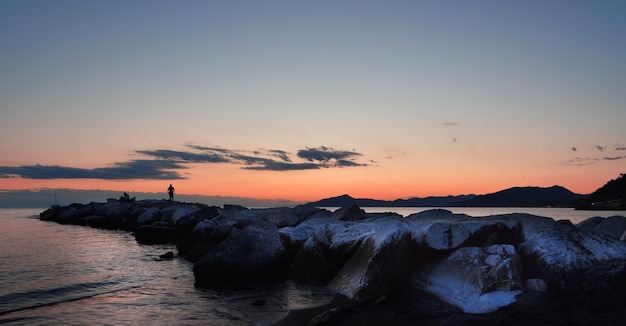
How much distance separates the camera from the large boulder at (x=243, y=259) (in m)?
14.8

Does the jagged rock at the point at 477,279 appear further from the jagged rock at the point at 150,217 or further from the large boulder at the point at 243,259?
the jagged rock at the point at 150,217

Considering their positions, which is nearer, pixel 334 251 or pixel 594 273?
pixel 594 273

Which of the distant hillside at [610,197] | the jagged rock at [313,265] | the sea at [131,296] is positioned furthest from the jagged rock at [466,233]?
the distant hillside at [610,197]

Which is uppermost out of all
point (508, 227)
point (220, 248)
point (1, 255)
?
point (508, 227)

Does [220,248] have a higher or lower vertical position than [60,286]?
higher

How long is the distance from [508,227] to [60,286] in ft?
48.1

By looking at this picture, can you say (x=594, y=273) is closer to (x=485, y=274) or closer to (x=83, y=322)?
(x=485, y=274)

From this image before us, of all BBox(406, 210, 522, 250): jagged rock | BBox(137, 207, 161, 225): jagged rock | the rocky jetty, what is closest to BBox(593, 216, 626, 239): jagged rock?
the rocky jetty

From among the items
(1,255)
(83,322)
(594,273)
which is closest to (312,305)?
(83,322)

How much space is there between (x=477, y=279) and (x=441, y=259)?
1.56 m

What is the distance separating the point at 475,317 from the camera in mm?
8805

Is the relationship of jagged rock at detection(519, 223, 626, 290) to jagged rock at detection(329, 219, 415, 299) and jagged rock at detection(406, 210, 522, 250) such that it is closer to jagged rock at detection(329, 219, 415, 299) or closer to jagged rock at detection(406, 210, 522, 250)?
jagged rock at detection(406, 210, 522, 250)

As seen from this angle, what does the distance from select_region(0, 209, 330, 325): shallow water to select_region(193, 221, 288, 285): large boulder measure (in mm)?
737

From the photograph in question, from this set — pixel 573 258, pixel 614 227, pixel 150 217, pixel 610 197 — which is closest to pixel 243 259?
pixel 573 258
